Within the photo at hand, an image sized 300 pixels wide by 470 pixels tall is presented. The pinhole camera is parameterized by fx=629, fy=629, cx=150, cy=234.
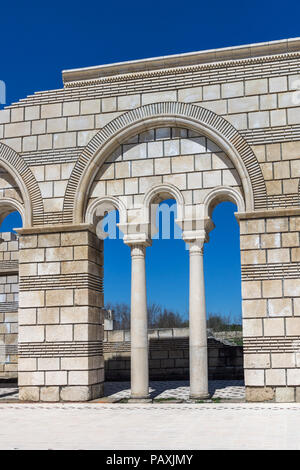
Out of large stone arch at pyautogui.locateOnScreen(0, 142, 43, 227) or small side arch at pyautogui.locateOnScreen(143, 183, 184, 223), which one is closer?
small side arch at pyautogui.locateOnScreen(143, 183, 184, 223)

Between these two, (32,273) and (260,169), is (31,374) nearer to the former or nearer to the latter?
(32,273)

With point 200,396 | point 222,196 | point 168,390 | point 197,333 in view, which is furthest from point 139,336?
point 222,196

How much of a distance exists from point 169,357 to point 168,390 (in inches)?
154

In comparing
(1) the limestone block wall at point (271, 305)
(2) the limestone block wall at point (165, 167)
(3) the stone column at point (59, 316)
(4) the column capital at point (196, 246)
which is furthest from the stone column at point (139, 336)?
(1) the limestone block wall at point (271, 305)

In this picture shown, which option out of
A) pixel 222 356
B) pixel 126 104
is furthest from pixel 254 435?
pixel 222 356

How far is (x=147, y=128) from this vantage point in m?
14.1

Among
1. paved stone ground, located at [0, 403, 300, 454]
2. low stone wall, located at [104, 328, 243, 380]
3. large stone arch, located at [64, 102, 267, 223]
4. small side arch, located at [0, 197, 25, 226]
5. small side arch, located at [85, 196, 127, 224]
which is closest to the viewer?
paved stone ground, located at [0, 403, 300, 454]

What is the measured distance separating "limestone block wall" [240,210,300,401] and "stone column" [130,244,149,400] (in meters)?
2.17

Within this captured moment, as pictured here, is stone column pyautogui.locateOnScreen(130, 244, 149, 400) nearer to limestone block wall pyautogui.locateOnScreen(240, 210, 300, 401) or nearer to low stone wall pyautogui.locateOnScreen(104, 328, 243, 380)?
limestone block wall pyautogui.locateOnScreen(240, 210, 300, 401)

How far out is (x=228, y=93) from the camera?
1354 centimetres

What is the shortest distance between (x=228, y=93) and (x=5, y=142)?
17.4 ft

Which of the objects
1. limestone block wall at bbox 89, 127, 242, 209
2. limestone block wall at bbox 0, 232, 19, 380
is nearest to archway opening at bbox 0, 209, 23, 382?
limestone block wall at bbox 0, 232, 19, 380

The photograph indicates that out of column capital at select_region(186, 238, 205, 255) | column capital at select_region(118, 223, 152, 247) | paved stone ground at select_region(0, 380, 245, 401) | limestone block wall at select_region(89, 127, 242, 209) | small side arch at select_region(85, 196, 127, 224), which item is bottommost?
paved stone ground at select_region(0, 380, 245, 401)

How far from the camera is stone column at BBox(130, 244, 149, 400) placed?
1330 cm
